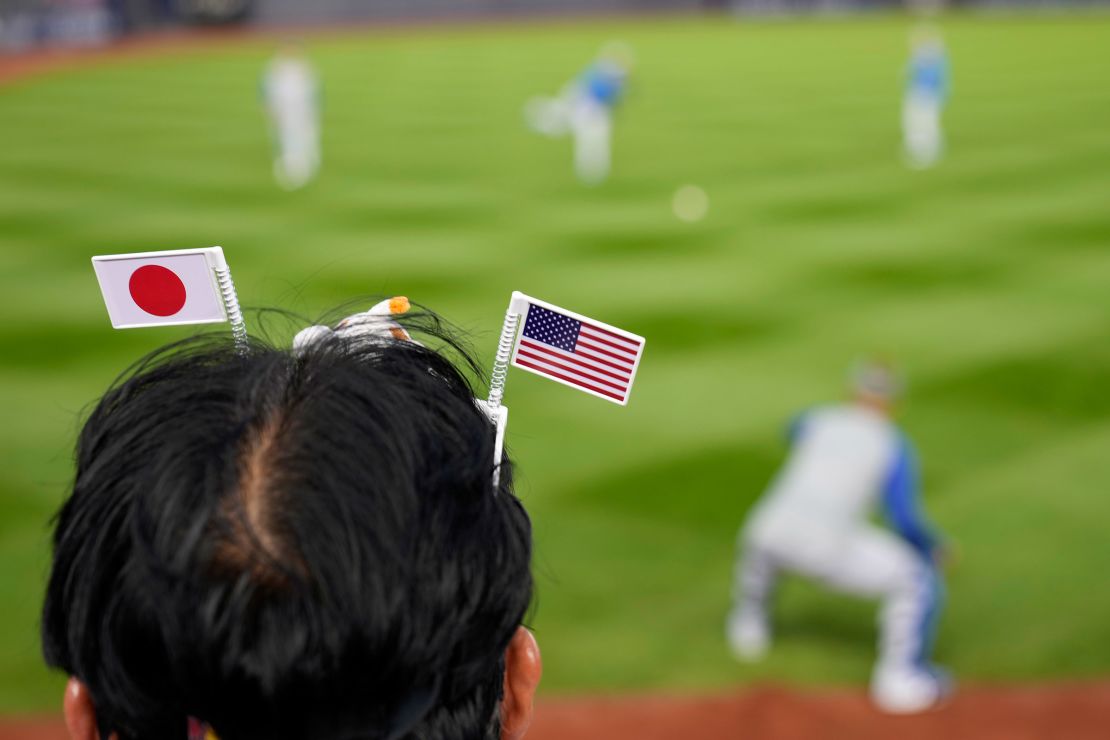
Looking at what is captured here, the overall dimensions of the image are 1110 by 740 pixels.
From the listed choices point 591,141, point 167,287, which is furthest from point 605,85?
point 167,287

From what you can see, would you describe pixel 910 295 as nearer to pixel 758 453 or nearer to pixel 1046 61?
pixel 758 453

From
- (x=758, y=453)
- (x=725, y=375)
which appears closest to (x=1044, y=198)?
(x=725, y=375)

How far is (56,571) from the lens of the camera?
1.31 m

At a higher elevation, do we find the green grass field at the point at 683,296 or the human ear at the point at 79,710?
the human ear at the point at 79,710

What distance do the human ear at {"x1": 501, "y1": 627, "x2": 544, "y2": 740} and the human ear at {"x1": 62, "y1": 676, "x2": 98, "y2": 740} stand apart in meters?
0.46

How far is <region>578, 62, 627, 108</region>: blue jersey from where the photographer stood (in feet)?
54.4

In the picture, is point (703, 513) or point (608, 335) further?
point (703, 513)

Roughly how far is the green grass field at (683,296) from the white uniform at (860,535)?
16.5 inches

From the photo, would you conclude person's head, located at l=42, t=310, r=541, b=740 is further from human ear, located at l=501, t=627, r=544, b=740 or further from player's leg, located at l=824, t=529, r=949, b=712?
player's leg, located at l=824, t=529, r=949, b=712

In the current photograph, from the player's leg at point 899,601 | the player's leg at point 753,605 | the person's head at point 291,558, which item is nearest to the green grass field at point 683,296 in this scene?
the player's leg at point 753,605

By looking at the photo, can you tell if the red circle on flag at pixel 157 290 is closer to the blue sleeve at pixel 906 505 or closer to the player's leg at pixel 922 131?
the blue sleeve at pixel 906 505

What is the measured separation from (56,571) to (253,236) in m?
12.1

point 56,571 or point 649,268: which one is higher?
point 56,571

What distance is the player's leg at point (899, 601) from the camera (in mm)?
5230
